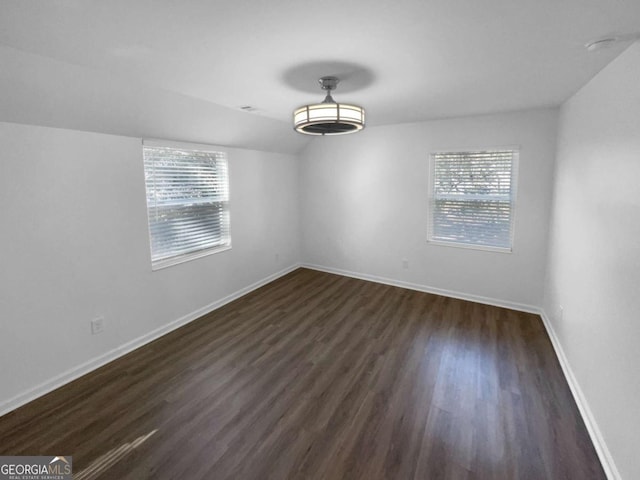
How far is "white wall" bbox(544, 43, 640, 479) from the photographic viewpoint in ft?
5.21

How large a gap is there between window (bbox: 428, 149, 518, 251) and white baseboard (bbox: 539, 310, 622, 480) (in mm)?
1361

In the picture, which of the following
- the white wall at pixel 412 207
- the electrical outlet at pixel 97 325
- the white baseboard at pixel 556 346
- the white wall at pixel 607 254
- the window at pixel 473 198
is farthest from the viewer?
the window at pixel 473 198

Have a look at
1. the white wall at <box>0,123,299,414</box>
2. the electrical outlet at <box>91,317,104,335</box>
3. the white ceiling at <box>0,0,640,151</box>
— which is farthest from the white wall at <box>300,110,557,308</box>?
the electrical outlet at <box>91,317,104,335</box>

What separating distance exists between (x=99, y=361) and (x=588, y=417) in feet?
12.7

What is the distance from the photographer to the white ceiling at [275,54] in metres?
1.40

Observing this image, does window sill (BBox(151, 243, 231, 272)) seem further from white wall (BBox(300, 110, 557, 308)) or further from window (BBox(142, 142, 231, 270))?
white wall (BBox(300, 110, 557, 308))

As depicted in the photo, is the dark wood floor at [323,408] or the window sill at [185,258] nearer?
the dark wood floor at [323,408]

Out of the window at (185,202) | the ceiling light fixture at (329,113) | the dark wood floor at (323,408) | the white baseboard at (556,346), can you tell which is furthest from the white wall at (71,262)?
the white baseboard at (556,346)

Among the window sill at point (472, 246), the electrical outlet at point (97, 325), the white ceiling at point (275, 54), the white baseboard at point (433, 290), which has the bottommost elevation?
the white baseboard at point (433, 290)

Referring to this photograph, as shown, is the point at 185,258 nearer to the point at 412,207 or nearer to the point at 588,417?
the point at 412,207

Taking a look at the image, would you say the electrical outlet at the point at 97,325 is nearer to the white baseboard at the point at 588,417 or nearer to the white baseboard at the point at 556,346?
the white baseboard at the point at 556,346

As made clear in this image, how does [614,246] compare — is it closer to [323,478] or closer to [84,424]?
[323,478]

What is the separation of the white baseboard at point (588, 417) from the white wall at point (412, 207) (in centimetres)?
105

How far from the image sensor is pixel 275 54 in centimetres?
190
